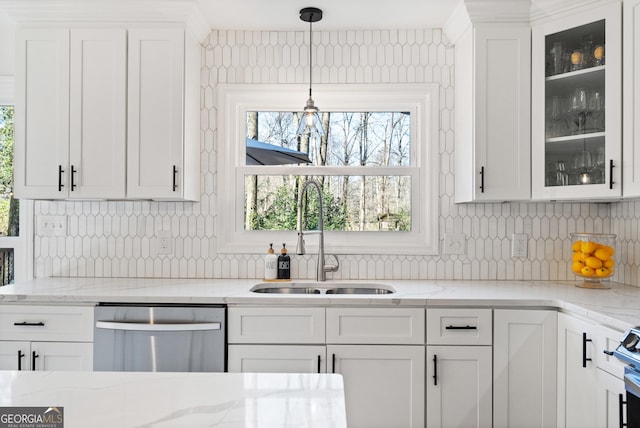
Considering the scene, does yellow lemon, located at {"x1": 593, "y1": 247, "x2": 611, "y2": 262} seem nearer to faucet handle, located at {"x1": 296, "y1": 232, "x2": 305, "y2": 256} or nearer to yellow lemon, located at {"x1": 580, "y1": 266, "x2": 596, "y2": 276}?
yellow lemon, located at {"x1": 580, "y1": 266, "x2": 596, "y2": 276}

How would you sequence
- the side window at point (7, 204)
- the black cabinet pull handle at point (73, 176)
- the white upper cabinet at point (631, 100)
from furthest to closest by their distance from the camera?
the side window at point (7, 204) → the black cabinet pull handle at point (73, 176) → the white upper cabinet at point (631, 100)

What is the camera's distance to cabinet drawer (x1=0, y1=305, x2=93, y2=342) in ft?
7.01

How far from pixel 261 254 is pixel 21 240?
1539 millimetres

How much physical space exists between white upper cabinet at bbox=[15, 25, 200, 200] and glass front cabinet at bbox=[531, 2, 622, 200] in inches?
78.3

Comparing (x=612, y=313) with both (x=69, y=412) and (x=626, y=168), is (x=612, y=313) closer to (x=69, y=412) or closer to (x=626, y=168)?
(x=626, y=168)

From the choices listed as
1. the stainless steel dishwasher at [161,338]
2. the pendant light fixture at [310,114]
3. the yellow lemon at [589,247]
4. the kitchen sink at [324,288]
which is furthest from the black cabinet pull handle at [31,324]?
the yellow lemon at [589,247]

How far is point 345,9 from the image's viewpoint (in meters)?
2.50

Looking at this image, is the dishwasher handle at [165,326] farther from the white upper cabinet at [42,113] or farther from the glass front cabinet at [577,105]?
the glass front cabinet at [577,105]

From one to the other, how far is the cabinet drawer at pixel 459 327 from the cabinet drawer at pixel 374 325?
0.06 meters

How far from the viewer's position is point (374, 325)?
2.11 m

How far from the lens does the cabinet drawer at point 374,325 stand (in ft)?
6.89

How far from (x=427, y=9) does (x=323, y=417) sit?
2.38m

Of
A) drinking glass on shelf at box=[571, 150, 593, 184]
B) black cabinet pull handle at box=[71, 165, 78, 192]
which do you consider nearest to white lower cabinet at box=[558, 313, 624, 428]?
drinking glass on shelf at box=[571, 150, 593, 184]

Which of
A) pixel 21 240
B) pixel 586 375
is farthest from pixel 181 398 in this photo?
pixel 21 240
